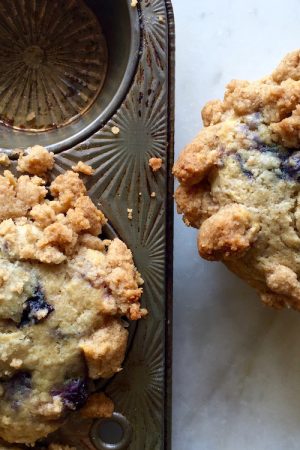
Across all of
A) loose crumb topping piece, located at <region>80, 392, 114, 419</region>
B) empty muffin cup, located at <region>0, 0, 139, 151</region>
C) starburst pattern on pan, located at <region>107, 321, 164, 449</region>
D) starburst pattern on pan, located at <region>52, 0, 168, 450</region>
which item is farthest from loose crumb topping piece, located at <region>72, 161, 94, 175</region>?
loose crumb topping piece, located at <region>80, 392, 114, 419</region>

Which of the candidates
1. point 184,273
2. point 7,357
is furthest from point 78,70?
point 7,357

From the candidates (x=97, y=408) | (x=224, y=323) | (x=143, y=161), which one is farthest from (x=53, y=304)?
(x=224, y=323)

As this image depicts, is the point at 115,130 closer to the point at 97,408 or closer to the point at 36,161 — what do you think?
the point at 36,161

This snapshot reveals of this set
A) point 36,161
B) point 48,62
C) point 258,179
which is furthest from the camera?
point 48,62

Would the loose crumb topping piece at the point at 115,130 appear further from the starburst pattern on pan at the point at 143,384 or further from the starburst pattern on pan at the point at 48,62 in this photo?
the starburst pattern on pan at the point at 143,384

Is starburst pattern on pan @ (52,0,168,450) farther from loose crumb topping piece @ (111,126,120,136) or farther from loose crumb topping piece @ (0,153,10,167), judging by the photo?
loose crumb topping piece @ (0,153,10,167)

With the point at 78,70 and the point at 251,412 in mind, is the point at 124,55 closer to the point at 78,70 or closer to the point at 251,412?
the point at 78,70
